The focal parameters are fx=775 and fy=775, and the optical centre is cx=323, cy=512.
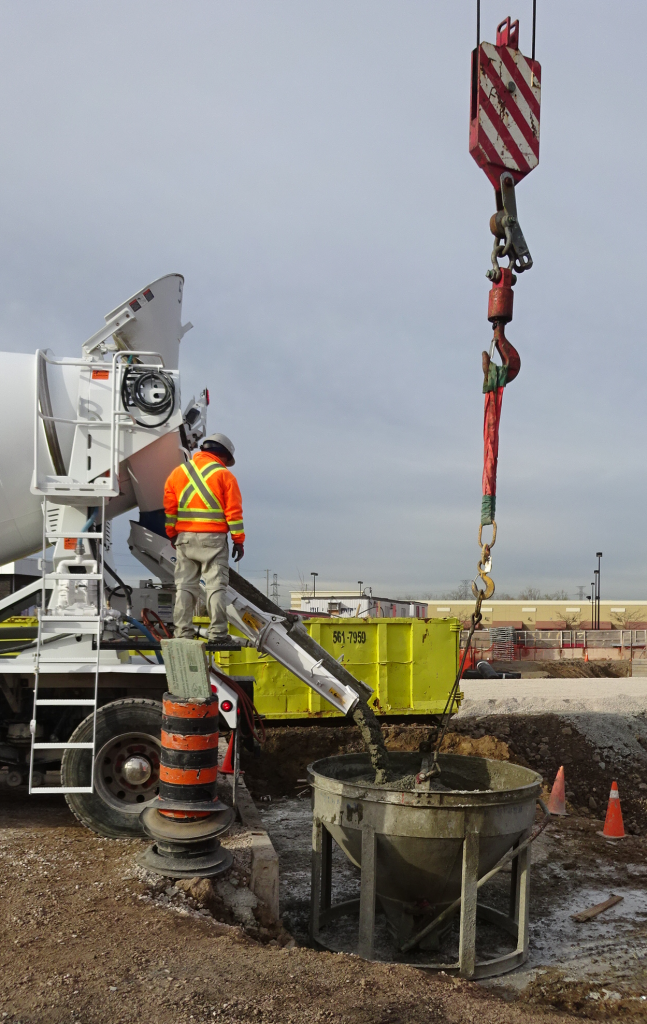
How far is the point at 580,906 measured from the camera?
674 centimetres

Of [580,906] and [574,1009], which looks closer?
[574,1009]

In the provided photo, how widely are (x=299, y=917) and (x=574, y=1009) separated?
236 cm

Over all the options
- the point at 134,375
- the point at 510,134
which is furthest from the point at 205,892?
the point at 510,134

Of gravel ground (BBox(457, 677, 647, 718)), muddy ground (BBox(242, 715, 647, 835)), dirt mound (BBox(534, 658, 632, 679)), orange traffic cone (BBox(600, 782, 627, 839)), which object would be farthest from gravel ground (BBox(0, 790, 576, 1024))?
dirt mound (BBox(534, 658, 632, 679))

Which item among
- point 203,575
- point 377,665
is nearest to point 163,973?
point 203,575

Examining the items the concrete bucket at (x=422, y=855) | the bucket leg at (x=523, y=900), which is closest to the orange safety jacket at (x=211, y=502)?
the concrete bucket at (x=422, y=855)

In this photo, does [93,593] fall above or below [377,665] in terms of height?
above

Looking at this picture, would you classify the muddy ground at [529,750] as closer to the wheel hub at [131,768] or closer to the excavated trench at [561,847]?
the excavated trench at [561,847]

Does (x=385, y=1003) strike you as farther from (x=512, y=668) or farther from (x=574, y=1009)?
(x=512, y=668)

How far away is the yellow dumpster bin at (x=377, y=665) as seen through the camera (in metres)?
11.6

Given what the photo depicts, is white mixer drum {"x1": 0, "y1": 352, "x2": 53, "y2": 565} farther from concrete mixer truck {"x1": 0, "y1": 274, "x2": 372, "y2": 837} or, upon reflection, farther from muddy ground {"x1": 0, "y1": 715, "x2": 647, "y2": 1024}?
muddy ground {"x1": 0, "y1": 715, "x2": 647, "y2": 1024}

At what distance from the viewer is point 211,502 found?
5992 mm

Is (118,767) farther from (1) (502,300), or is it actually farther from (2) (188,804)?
(1) (502,300)

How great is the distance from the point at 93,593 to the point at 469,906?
364 centimetres
